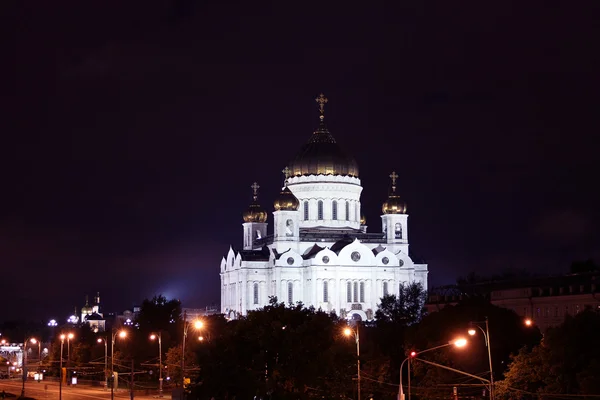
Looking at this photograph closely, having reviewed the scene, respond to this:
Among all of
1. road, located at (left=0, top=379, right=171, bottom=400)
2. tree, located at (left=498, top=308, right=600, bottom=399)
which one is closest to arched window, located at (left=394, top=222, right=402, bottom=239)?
road, located at (left=0, top=379, right=171, bottom=400)

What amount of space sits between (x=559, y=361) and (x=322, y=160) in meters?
80.4

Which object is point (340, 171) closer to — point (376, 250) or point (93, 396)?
point (376, 250)

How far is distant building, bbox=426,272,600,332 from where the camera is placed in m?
94.8

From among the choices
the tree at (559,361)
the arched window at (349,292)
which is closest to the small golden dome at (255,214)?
the arched window at (349,292)

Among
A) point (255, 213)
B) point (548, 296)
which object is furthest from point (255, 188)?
point (548, 296)

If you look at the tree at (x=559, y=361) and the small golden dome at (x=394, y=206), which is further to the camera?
the small golden dome at (x=394, y=206)

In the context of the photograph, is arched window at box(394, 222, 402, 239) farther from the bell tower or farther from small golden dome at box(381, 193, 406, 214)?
the bell tower

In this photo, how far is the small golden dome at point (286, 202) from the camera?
13888 cm

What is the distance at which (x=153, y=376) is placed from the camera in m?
102

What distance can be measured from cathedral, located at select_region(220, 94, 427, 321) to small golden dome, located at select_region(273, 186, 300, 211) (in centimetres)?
10

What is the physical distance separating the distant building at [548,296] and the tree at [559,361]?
20.9 metres

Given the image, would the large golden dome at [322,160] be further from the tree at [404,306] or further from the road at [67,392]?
the road at [67,392]

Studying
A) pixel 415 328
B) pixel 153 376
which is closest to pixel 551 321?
pixel 415 328

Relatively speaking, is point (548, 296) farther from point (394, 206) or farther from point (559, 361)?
point (394, 206)
